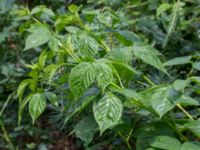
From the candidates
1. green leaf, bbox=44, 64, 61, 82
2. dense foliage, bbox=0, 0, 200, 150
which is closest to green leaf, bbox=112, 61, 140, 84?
dense foliage, bbox=0, 0, 200, 150

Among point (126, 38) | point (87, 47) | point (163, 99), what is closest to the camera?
point (163, 99)

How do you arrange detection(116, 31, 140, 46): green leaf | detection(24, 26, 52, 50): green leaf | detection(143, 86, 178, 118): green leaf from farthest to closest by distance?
detection(116, 31, 140, 46): green leaf < detection(24, 26, 52, 50): green leaf < detection(143, 86, 178, 118): green leaf

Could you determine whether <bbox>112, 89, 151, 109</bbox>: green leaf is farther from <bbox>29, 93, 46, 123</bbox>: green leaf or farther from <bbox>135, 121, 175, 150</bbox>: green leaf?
<bbox>29, 93, 46, 123</bbox>: green leaf

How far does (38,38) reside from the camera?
85 centimetres

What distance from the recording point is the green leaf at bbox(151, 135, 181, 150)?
757 mm

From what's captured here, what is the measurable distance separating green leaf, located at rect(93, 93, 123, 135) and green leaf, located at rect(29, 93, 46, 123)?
12cm

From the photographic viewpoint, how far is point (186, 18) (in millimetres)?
1794

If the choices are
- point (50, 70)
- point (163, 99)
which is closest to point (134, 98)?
point (163, 99)

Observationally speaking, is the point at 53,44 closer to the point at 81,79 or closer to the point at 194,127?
the point at 81,79

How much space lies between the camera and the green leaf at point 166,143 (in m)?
0.76

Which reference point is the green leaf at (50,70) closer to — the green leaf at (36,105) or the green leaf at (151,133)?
the green leaf at (36,105)

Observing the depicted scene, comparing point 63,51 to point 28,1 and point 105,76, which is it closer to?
point 105,76

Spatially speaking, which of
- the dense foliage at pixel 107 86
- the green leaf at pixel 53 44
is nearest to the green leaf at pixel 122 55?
the dense foliage at pixel 107 86

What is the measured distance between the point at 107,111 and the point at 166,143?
11cm
